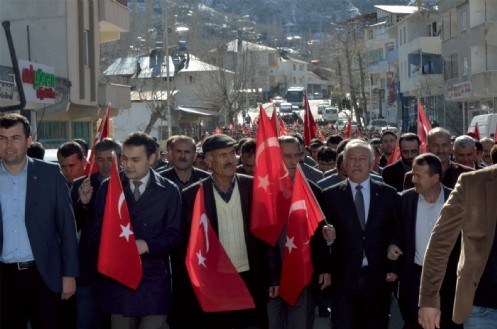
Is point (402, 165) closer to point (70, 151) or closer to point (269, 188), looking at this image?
point (269, 188)

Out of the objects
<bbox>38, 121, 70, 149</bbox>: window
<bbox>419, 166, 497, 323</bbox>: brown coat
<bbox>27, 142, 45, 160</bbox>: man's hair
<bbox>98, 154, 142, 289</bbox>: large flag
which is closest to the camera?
<bbox>419, 166, 497, 323</bbox>: brown coat

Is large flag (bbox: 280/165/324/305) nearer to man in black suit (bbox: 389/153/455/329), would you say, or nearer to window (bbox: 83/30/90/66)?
man in black suit (bbox: 389/153/455/329)

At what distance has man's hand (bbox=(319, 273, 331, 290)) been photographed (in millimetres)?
7727

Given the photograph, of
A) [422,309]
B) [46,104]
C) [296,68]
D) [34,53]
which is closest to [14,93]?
[46,104]

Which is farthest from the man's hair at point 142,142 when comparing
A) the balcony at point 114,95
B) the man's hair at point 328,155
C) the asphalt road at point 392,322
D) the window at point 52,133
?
the balcony at point 114,95

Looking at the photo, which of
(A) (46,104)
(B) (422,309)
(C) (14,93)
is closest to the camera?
(B) (422,309)

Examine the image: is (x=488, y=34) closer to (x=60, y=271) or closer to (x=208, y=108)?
(x=208, y=108)

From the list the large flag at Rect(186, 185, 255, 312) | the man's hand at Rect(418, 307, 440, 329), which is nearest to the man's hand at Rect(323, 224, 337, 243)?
the large flag at Rect(186, 185, 255, 312)

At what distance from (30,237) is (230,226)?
1525 mm

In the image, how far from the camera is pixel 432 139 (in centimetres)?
953

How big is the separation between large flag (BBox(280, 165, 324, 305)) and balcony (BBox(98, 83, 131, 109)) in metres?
26.4

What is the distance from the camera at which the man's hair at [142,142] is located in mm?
7086

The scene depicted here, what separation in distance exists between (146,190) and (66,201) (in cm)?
58

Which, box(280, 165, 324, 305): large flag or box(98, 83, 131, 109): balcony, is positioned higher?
box(98, 83, 131, 109): balcony
